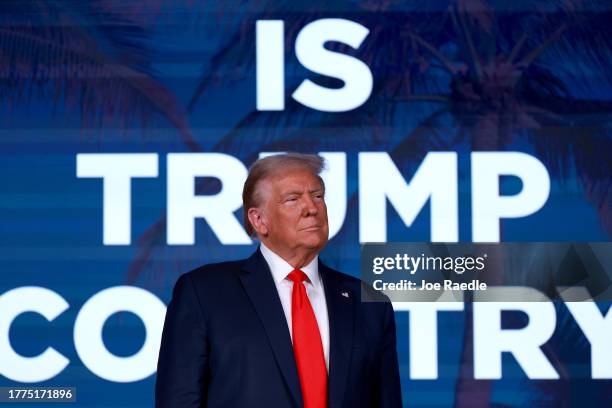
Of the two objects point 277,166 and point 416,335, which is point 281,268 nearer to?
point 277,166

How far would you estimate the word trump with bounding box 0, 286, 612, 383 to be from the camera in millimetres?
3854

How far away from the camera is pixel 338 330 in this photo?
2457mm

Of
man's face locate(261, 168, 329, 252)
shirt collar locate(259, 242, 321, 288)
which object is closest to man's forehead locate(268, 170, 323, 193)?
man's face locate(261, 168, 329, 252)

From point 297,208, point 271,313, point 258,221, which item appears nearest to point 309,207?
point 297,208

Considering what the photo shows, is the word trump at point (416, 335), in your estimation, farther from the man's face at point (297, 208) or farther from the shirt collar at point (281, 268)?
the man's face at point (297, 208)

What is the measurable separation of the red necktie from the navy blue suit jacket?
36 mm

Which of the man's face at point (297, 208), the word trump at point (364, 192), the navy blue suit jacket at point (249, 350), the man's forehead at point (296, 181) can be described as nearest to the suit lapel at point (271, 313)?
the navy blue suit jacket at point (249, 350)

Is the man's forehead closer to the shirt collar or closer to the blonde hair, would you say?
the blonde hair

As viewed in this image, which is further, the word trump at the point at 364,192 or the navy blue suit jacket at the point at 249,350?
the word trump at the point at 364,192

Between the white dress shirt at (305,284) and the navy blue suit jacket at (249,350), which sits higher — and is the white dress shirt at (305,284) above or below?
above

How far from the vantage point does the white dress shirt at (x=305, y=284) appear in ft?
8.24

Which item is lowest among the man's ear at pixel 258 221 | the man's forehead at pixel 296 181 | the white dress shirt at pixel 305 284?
the white dress shirt at pixel 305 284

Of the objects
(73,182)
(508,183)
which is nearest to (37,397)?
(73,182)

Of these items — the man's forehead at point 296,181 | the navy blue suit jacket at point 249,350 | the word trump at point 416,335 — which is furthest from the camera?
the word trump at point 416,335
